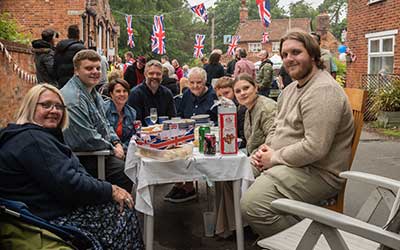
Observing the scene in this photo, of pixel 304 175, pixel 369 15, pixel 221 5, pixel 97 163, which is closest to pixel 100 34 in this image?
pixel 369 15

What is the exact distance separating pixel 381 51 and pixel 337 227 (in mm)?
12146

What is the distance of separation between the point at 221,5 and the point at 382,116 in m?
68.2

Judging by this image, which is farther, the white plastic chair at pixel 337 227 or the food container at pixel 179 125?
the food container at pixel 179 125

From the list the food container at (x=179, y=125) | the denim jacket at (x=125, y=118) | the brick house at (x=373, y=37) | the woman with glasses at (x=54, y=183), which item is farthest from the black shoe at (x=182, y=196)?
the brick house at (x=373, y=37)

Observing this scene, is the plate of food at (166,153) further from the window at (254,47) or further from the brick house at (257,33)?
the window at (254,47)

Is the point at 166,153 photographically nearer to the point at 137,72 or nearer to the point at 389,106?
the point at 137,72

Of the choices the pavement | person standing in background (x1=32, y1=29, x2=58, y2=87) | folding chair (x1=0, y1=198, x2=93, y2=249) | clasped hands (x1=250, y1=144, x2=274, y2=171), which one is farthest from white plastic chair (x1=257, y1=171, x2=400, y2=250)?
person standing in background (x1=32, y1=29, x2=58, y2=87)

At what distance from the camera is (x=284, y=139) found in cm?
302

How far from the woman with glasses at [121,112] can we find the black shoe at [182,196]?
2.86 ft

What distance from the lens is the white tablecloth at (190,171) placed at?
299 centimetres

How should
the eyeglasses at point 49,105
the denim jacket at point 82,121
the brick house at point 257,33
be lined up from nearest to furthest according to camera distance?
the eyeglasses at point 49,105
the denim jacket at point 82,121
the brick house at point 257,33

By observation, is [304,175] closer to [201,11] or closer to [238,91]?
[238,91]

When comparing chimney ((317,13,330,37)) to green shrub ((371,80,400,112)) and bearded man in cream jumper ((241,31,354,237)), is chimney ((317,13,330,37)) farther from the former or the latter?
bearded man in cream jumper ((241,31,354,237))

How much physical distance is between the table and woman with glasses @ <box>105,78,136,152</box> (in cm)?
154
